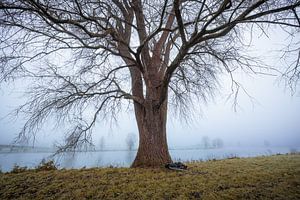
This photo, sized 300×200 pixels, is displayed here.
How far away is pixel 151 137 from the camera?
17.7 ft

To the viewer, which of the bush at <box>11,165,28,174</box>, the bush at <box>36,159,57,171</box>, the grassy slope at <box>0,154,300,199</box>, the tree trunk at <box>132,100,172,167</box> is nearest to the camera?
the grassy slope at <box>0,154,300,199</box>

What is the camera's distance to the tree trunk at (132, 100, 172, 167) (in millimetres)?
5209

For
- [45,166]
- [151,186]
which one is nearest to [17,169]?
[45,166]

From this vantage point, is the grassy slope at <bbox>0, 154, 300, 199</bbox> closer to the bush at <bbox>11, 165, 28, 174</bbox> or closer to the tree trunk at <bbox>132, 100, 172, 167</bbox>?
the tree trunk at <bbox>132, 100, 172, 167</bbox>

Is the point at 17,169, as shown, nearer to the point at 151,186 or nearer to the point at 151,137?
the point at 151,137

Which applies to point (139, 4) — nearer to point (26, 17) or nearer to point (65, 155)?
point (26, 17)

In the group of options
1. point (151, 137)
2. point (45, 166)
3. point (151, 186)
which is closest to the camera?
point (151, 186)

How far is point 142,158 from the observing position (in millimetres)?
5297

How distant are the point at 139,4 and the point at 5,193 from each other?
15.7ft

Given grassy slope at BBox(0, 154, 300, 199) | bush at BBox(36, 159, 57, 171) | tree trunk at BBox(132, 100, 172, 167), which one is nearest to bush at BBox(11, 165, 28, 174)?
bush at BBox(36, 159, 57, 171)

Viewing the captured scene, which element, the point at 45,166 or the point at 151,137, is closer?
the point at 151,137

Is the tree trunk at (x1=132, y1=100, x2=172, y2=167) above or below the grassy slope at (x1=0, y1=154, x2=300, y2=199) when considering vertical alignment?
above

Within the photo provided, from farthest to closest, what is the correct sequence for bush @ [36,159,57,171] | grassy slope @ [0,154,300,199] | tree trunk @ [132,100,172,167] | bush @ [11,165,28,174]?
bush @ [36,159,57,171], bush @ [11,165,28,174], tree trunk @ [132,100,172,167], grassy slope @ [0,154,300,199]

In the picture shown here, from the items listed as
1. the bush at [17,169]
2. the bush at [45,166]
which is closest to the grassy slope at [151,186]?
the bush at [17,169]
